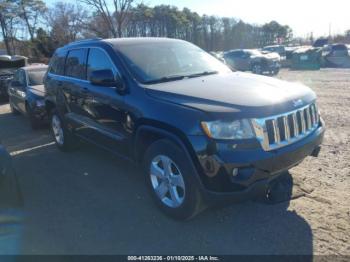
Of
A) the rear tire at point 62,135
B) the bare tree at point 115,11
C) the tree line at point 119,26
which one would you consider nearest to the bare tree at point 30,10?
the tree line at point 119,26

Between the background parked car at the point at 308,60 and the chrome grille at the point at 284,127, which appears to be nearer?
the chrome grille at the point at 284,127

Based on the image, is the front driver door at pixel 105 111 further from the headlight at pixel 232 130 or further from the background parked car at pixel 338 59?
the background parked car at pixel 338 59

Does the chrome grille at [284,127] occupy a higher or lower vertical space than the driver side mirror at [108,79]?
lower

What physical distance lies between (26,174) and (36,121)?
3081mm

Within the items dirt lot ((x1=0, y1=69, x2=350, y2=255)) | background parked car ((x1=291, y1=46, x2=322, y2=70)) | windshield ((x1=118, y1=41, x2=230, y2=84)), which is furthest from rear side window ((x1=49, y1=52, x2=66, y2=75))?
background parked car ((x1=291, y1=46, x2=322, y2=70))

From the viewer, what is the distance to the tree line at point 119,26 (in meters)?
22.1

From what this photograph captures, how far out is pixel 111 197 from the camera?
4.51 meters

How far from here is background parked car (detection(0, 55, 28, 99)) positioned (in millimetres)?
14203

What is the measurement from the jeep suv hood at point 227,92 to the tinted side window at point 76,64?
1.76m

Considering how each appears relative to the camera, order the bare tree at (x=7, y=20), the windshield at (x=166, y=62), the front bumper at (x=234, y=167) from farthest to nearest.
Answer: the bare tree at (x=7, y=20), the windshield at (x=166, y=62), the front bumper at (x=234, y=167)

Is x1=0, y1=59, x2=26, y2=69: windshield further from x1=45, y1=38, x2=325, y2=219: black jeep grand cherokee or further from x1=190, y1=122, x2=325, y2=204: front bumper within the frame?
x1=190, y1=122, x2=325, y2=204: front bumper

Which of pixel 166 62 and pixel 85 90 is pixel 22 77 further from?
pixel 166 62

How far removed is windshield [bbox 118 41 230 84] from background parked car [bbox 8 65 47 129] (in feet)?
14.6

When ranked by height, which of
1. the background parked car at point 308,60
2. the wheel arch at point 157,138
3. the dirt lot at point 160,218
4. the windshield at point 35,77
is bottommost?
the dirt lot at point 160,218
